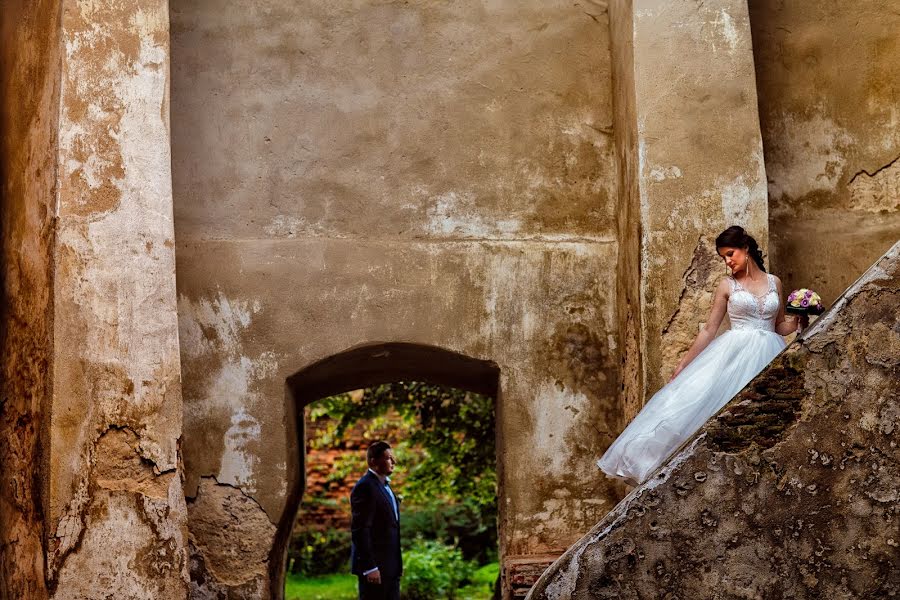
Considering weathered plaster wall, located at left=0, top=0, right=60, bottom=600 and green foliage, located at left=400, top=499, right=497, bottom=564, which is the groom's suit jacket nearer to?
weathered plaster wall, located at left=0, top=0, right=60, bottom=600

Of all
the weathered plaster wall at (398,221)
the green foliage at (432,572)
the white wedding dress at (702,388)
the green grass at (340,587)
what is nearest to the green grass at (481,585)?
the green grass at (340,587)

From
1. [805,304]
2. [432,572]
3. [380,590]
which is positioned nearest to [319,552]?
[432,572]

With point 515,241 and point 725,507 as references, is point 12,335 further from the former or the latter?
point 725,507

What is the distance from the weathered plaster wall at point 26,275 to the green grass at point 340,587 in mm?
6975

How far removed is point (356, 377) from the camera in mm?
7602

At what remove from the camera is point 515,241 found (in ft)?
22.5

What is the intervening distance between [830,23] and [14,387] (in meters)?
5.40

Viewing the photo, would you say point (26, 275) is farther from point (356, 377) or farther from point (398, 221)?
point (356, 377)

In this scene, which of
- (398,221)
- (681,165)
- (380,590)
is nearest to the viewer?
(681,165)

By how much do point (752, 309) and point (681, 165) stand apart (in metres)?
0.96

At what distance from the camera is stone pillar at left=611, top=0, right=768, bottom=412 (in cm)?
623

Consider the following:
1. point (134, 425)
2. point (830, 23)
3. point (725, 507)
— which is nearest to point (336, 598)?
point (134, 425)

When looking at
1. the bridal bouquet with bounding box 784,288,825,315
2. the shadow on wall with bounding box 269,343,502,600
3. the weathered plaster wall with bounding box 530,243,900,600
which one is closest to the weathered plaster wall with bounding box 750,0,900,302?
the bridal bouquet with bounding box 784,288,825,315

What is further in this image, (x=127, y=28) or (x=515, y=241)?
(x=515, y=241)
